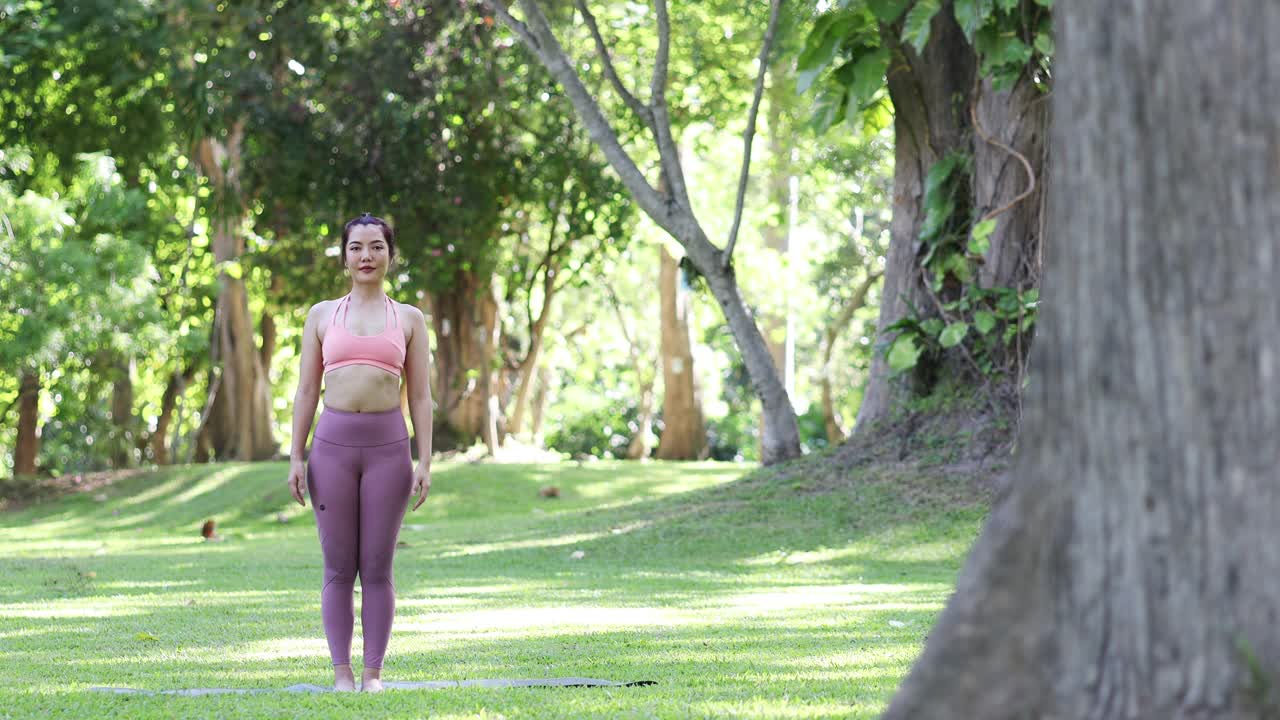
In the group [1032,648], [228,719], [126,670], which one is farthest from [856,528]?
[1032,648]

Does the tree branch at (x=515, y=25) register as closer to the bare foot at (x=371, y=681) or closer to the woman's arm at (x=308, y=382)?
the woman's arm at (x=308, y=382)

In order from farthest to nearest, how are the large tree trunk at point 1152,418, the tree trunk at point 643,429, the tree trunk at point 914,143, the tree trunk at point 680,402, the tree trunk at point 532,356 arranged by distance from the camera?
the tree trunk at point 643,429 → the tree trunk at point 680,402 → the tree trunk at point 532,356 → the tree trunk at point 914,143 → the large tree trunk at point 1152,418

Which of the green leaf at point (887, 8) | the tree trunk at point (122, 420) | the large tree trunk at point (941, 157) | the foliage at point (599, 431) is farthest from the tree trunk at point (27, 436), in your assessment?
the foliage at point (599, 431)

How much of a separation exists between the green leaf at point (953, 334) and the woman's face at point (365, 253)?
7910mm

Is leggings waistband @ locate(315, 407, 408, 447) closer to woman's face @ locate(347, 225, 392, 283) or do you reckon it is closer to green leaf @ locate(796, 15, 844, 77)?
woman's face @ locate(347, 225, 392, 283)

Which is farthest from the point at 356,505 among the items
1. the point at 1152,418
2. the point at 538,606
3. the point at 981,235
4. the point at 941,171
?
the point at 941,171

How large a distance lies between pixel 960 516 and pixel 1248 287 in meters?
9.24

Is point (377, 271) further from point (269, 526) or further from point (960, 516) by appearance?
point (269, 526)

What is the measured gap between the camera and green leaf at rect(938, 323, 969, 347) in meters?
12.9

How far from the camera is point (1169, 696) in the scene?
2834 millimetres

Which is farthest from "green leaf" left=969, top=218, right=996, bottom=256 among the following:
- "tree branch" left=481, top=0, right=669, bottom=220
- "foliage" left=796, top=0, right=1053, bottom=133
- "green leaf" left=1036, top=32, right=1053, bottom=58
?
"tree branch" left=481, top=0, right=669, bottom=220

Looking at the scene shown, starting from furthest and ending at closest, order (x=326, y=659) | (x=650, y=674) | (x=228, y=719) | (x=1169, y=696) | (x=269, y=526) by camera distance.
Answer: (x=269, y=526)
(x=326, y=659)
(x=650, y=674)
(x=228, y=719)
(x=1169, y=696)

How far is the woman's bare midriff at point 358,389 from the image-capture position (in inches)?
223

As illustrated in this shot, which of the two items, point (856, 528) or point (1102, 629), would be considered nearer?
point (1102, 629)
